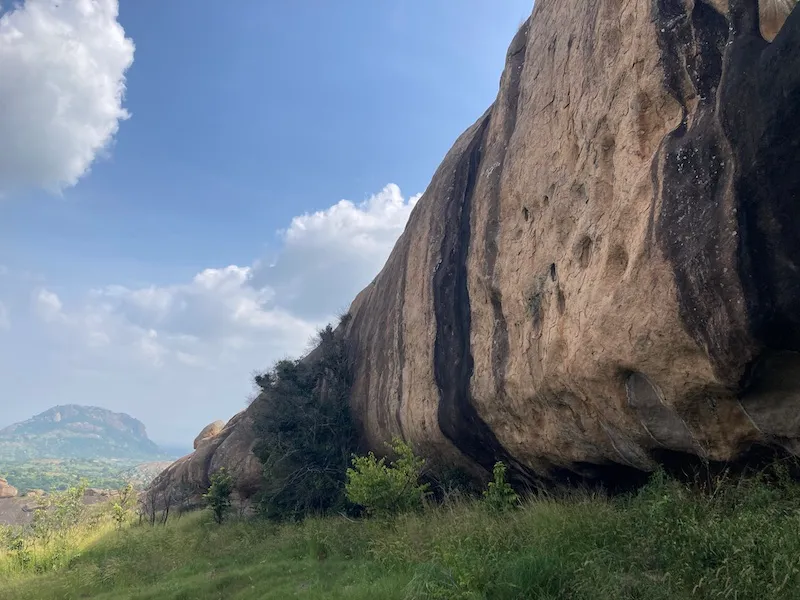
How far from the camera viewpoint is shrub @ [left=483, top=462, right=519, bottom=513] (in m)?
9.33

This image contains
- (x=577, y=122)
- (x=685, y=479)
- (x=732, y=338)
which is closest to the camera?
(x=732, y=338)

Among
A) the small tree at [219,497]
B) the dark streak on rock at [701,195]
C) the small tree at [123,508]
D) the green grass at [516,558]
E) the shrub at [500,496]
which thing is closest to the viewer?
the green grass at [516,558]

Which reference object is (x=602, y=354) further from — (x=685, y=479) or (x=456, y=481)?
(x=456, y=481)

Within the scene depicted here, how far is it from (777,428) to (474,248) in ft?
21.2

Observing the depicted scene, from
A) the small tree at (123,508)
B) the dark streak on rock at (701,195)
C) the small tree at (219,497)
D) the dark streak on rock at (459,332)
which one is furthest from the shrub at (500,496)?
the small tree at (123,508)

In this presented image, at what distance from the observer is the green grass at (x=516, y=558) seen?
15.7ft

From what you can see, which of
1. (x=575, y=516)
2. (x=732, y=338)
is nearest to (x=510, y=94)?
(x=732, y=338)

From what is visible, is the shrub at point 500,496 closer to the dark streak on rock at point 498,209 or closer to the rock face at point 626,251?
the rock face at point 626,251

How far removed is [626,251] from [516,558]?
388 cm

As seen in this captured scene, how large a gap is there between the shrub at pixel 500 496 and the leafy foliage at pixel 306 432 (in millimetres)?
5819

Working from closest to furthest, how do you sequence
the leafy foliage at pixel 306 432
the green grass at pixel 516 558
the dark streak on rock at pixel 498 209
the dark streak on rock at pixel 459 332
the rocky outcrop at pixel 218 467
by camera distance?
the green grass at pixel 516 558
the dark streak on rock at pixel 498 209
the dark streak on rock at pixel 459 332
the leafy foliage at pixel 306 432
the rocky outcrop at pixel 218 467

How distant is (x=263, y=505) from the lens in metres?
15.4

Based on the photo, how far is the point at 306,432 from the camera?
1636 centimetres

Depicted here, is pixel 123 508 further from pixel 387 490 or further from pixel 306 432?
pixel 387 490
